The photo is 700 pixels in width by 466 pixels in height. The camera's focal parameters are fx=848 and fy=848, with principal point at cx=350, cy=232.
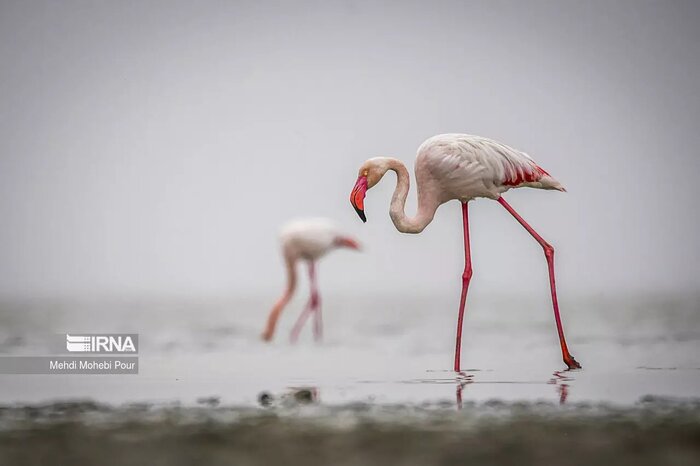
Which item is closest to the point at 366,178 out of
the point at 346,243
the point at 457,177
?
the point at 457,177

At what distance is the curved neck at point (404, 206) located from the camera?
7504mm

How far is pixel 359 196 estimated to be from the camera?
7203 mm

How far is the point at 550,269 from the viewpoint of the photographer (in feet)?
24.7

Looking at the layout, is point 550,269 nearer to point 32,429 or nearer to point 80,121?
point 32,429

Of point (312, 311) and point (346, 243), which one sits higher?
point (346, 243)

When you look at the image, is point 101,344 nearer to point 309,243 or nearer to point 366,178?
point 366,178

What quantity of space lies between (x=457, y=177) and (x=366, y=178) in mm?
787

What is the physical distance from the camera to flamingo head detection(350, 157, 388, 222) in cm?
721

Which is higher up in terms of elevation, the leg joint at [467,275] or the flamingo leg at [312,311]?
the leg joint at [467,275]

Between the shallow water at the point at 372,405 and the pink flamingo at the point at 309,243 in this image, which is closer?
the shallow water at the point at 372,405

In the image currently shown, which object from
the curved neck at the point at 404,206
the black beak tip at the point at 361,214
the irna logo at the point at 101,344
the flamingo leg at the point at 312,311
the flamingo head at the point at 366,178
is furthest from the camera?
the flamingo leg at the point at 312,311

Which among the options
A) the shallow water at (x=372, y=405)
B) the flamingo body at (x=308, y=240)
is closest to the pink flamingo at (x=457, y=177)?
the shallow water at (x=372, y=405)

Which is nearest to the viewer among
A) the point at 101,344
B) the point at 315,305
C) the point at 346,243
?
the point at 101,344

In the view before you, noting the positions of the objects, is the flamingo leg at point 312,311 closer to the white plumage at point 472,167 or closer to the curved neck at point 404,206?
the curved neck at point 404,206
